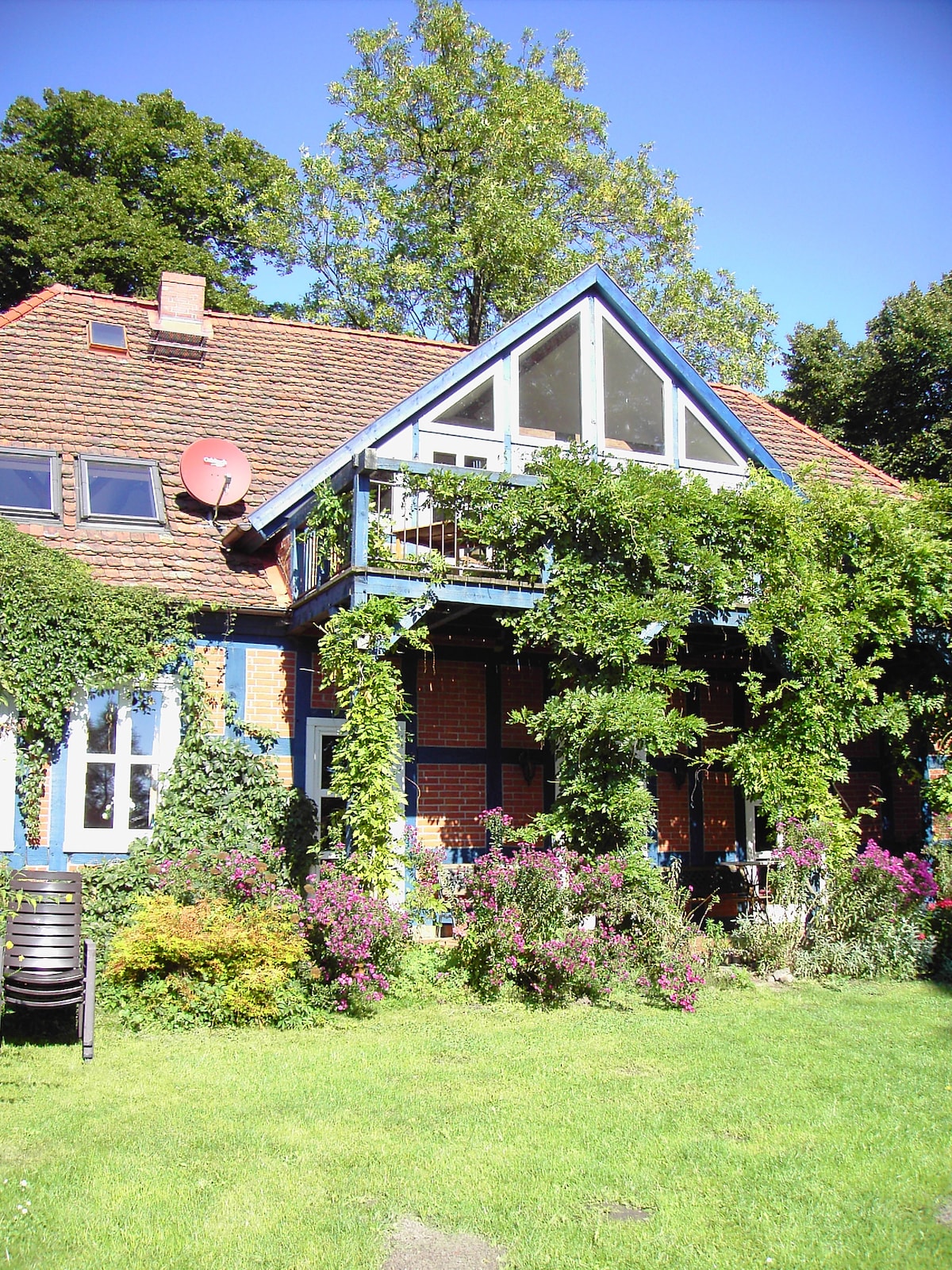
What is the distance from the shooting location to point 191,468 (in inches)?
489

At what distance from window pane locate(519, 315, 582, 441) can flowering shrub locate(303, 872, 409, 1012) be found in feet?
18.7

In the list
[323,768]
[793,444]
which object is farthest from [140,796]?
[793,444]

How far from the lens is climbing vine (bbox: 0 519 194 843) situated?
10.4 metres

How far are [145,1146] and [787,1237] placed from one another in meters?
3.19

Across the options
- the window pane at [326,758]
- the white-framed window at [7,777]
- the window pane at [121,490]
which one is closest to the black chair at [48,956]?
the white-framed window at [7,777]

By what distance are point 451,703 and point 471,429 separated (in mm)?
3005

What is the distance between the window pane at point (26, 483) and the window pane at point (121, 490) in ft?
1.41

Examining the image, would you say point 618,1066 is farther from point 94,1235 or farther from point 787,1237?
point 94,1235

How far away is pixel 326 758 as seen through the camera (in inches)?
472

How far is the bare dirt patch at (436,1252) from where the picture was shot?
4.65 meters

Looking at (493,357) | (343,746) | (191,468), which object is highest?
(493,357)

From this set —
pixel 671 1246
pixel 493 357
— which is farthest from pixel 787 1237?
pixel 493 357

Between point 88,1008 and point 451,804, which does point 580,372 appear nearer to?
point 451,804

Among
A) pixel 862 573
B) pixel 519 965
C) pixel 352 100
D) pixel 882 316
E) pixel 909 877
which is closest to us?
pixel 519 965
